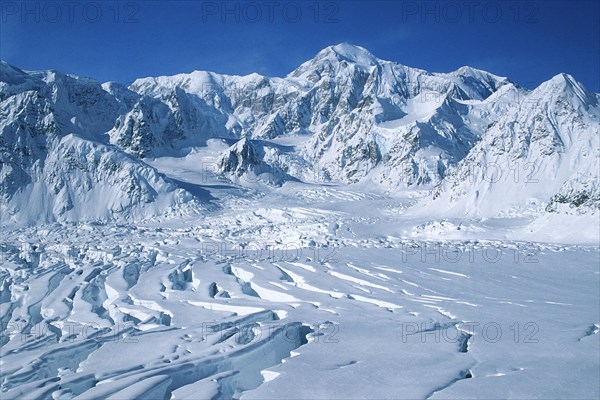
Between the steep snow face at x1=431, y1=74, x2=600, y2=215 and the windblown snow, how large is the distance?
18cm

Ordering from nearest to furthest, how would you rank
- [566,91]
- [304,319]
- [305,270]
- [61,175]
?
1. [304,319]
2. [305,270]
3. [566,91]
4. [61,175]

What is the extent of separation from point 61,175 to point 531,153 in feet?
148

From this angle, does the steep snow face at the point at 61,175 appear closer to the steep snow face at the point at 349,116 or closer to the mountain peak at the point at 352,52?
the steep snow face at the point at 349,116

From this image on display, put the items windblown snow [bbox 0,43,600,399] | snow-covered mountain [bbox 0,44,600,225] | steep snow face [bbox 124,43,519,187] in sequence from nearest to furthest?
windblown snow [bbox 0,43,600,399], snow-covered mountain [bbox 0,44,600,225], steep snow face [bbox 124,43,519,187]

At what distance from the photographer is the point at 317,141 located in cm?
9462

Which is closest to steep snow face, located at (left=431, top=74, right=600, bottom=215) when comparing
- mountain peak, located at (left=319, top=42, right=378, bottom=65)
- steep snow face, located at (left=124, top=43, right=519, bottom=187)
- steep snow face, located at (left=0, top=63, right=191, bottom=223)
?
steep snow face, located at (left=124, top=43, right=519, bottom=187)

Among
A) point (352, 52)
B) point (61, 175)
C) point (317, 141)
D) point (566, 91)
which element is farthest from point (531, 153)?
point (352, 52)

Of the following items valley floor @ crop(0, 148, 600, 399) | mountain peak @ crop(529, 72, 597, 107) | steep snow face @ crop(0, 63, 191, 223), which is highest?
mountain peak @ crop(529, 72, 597, 107)

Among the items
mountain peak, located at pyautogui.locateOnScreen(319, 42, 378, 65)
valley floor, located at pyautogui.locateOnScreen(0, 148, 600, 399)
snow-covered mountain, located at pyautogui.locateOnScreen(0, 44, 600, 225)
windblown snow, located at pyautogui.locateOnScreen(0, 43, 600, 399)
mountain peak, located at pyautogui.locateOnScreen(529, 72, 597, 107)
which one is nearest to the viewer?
valley floor, located at pyautogui.locateOnScreen(0, 148, 600, 399)

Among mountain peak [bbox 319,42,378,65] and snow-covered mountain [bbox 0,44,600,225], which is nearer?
snow-covered mountain [bbox 0,44,600,225]

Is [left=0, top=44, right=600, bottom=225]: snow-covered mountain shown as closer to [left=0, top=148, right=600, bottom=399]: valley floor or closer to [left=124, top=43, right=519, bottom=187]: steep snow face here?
[left=124, top=43, right=519, bottom=187]: steep snow face

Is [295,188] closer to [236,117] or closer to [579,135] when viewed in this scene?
[579,135]

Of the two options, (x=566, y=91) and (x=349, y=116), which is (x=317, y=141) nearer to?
(x=349, y=116)

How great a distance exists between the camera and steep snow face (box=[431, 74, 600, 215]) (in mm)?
35219
